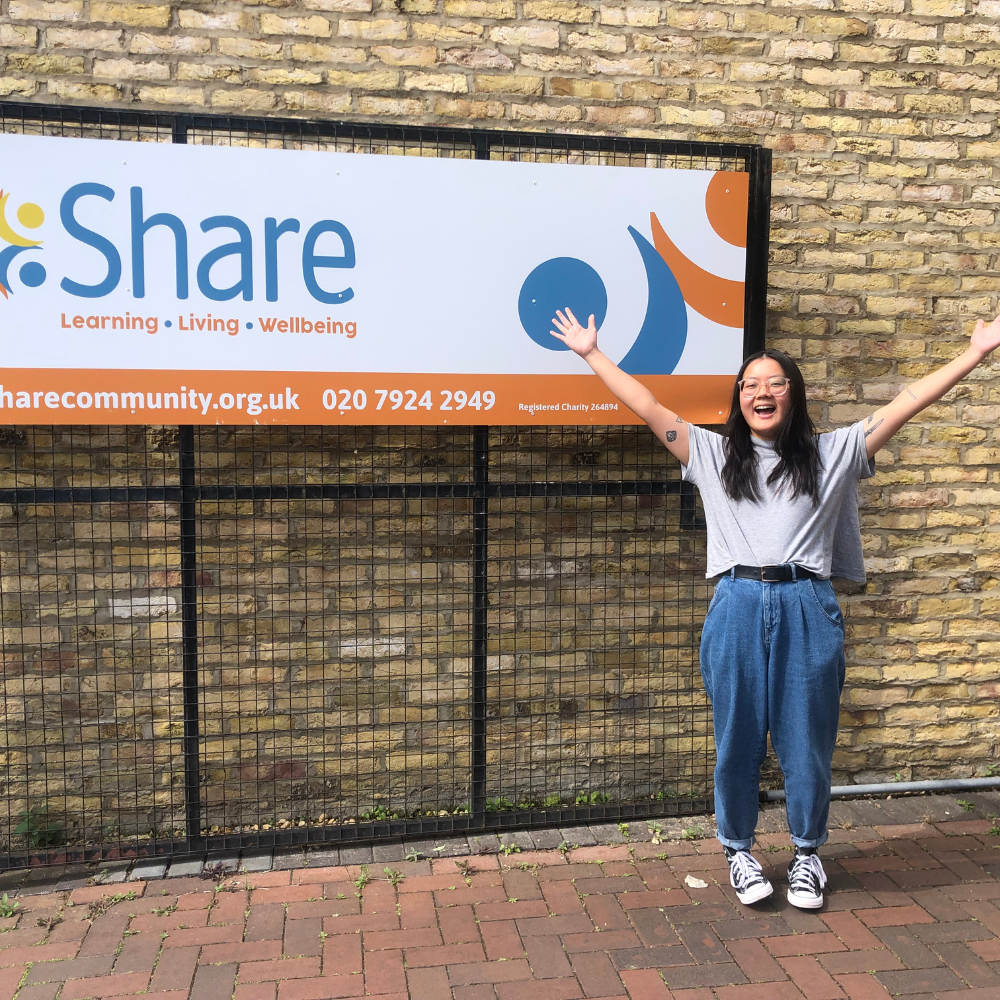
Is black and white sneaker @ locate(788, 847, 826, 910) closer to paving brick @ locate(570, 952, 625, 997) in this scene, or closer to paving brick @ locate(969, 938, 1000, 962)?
paving brick @ locate(969, 938, 1000, 962)

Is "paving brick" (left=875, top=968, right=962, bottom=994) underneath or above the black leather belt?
underneath

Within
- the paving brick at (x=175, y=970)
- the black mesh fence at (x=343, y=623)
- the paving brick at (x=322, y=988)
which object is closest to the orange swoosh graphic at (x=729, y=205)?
the black mesh fence at (x=343, y=623)

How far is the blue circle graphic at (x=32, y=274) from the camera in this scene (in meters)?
3.19

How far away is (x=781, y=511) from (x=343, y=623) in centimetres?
183

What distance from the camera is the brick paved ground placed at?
2836 mm

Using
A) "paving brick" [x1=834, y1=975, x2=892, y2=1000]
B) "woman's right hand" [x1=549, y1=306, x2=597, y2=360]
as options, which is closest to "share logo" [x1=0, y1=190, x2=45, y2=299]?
"woman's right hand" [x1=549, y1=306, x2=597, y2=360]

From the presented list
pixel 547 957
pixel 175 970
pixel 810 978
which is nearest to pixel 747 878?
pixel 810 978

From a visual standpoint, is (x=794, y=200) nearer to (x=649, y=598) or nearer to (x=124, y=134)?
(x=649, y=598)

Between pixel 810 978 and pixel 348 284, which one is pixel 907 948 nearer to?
pixel 810 978

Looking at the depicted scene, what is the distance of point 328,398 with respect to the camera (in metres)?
3.39

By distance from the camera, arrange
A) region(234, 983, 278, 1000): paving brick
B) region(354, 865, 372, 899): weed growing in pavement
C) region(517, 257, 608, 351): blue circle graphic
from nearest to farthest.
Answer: region(234, 983, 278, 1000): paving brick < region(354, 865, 372, 899): weed growing in pavement < region(517, 257, 608, 351): blue circle graphic

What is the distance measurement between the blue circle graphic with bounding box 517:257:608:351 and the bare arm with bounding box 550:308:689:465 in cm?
20

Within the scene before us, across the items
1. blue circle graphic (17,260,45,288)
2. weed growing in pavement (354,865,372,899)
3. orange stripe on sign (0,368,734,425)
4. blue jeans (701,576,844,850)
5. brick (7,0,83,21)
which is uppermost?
brick (7,0,83,21)

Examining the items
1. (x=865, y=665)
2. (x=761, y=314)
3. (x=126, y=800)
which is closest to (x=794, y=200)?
(x=761, y=314)
